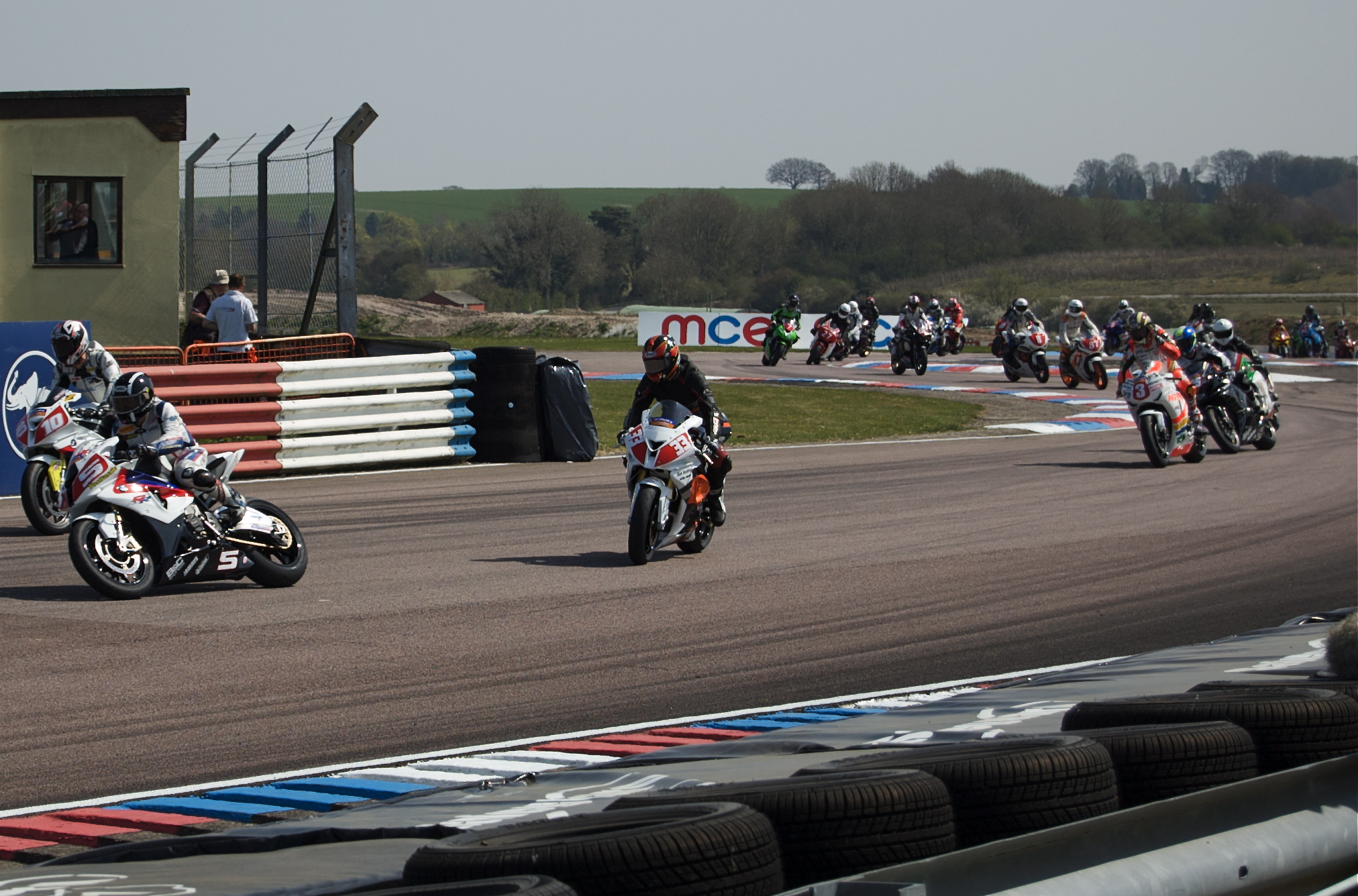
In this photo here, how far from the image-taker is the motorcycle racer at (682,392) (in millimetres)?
10016

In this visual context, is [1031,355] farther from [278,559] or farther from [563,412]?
[278,559]

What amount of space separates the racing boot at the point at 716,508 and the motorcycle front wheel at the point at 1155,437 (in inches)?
286

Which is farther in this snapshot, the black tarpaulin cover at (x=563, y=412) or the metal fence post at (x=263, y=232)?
the metal fence post at (x=263, y=232)

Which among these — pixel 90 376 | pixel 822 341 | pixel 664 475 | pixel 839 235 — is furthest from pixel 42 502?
pixel 839 235

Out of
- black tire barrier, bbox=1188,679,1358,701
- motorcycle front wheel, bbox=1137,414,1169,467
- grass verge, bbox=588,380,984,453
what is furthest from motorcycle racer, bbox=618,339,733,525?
motorcycle front wheel, bbox=1137,414,1169,467

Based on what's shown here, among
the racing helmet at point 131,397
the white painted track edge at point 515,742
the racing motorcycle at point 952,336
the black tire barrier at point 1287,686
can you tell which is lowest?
the white painted track edge at point 515,742

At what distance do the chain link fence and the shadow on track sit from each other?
7.67 metres

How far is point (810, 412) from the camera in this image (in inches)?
890

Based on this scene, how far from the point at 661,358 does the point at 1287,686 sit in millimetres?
6459

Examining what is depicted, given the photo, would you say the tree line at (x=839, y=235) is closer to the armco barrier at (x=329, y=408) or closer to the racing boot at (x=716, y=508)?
the armco barrier at (x=329, y=408)

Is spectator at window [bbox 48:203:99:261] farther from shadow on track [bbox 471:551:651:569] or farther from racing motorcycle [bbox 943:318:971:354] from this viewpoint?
racing motorcycle [bbox 943:318:971:354]

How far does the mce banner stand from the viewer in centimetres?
4572

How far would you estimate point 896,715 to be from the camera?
500cm

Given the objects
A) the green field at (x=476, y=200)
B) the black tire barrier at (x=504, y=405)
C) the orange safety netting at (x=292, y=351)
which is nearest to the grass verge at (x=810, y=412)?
the black tire barrier at (x=504, y=405)
